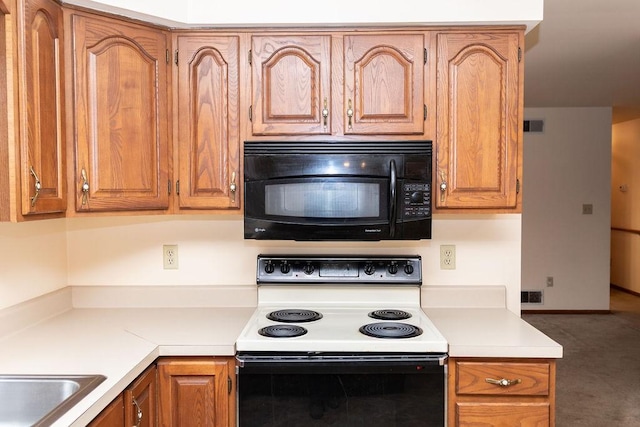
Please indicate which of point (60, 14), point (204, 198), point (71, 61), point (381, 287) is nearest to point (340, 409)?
point (381, 287)

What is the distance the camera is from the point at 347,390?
1.81 meters

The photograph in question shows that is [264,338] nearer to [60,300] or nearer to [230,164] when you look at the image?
[230,164]

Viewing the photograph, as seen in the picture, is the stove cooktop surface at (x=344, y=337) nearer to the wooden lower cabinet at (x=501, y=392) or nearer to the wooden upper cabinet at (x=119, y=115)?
the wooden lower cabinet at (x=501, y=392)

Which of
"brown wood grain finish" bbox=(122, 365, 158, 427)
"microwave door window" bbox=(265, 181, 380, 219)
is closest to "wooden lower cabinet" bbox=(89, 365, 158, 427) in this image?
"brown wood grain finish" bbox=(122, 365, 158, 427)

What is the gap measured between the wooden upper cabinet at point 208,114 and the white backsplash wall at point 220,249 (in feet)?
1.30

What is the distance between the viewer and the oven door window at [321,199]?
2.05m

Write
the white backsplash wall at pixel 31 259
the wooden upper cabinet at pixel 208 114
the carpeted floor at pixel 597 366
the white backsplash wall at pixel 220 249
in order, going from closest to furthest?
1. the white backsplash wall at pixel 31 259
2. the wooden upper cabinet at pixel 208 114
3. the white backsplash wall at pixel 220 249
4. the carpeted floor at pixel 597 366

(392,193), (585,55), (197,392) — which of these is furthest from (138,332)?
(585,55)

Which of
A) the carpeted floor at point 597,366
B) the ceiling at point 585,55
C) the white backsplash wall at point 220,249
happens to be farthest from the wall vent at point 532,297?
the white backsplash wall at point 220,249

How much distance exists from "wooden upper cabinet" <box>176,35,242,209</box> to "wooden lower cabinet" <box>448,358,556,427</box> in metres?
1.12

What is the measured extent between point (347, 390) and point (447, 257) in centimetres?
92

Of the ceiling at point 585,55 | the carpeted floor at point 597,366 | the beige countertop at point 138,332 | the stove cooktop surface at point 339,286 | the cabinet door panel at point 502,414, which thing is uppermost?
the ceiling at point 585,55

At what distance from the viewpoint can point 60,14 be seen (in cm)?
181

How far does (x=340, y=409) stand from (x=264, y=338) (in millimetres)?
368
